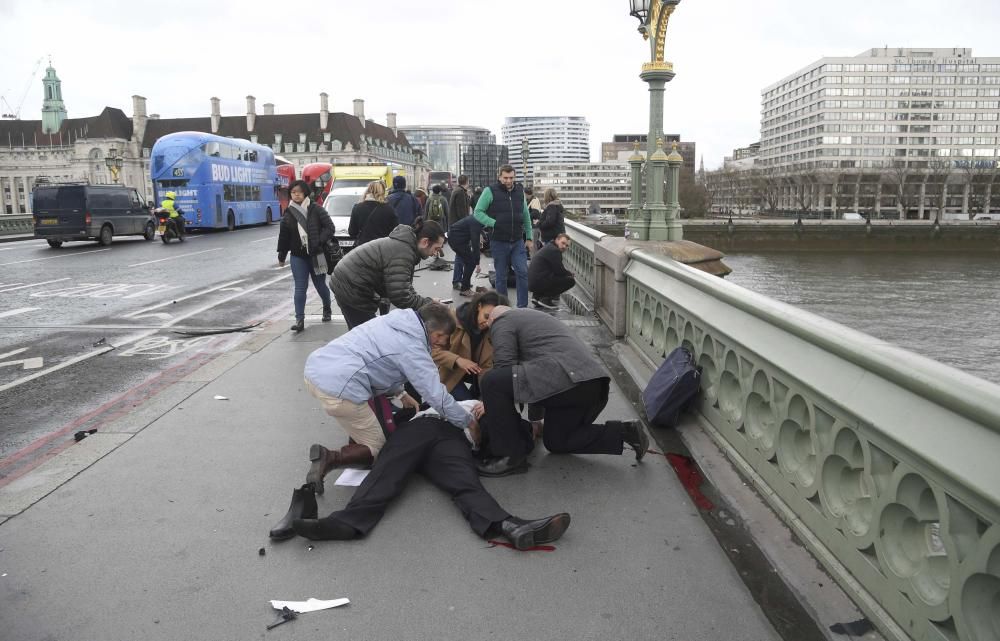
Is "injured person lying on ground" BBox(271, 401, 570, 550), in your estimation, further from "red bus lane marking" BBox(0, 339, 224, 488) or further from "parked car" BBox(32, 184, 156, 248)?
"parked car" BBox(32, 184, 156, 248)

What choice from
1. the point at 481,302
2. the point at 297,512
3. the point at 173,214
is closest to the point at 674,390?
the point at 481,302

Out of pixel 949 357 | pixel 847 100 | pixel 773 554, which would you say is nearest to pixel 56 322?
pixel 773 554

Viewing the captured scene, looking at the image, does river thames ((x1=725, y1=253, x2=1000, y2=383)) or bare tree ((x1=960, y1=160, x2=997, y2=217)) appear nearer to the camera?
river thames ((x1=725, y1=253, x2=1000, y2=383))

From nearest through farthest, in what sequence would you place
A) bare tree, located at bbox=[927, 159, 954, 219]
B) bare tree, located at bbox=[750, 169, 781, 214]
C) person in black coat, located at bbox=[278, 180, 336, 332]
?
person in black coat, located at bbox=[278, 180, 336, 332] < bare tree, located at bbox=[927, 159, 954, 219] < bare tree, located at bbox=[750, 169, 781, 214]

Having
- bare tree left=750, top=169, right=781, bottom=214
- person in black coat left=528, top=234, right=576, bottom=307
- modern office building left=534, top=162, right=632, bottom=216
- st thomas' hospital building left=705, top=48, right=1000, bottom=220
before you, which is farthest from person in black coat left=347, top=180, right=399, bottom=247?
modern office building left=534, top=162, right=632, bottom=216

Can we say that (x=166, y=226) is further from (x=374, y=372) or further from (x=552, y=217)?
(x=374, y=372)

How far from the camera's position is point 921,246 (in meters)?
70.3

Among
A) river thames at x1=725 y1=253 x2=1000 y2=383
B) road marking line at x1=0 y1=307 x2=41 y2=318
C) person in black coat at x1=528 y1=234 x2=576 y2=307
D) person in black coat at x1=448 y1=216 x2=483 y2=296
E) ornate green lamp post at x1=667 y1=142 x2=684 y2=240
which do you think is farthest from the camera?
river thames at x1=725 y1=253 x2=1000 y2=383

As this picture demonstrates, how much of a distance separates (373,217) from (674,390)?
5265 millimetres

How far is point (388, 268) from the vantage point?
21.4 feet

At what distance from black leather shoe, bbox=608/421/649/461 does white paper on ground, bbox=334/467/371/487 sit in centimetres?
163

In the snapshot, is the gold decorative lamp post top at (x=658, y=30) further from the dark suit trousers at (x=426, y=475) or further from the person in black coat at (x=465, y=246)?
the dark suit trousers at (x=426, y=475)

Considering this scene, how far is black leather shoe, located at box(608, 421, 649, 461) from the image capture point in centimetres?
482

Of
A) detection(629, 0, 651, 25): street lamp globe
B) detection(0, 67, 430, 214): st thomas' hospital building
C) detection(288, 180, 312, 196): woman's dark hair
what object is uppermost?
detection(0, 67, 430, 214): st thomas' hospital building
